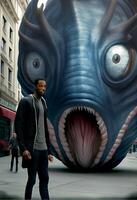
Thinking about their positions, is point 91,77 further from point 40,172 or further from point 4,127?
point 4,127

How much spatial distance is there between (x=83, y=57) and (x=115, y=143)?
8.61 feet

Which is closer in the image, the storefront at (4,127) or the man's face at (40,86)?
the man's face at (40,86)

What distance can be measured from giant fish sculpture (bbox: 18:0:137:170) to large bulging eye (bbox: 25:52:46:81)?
31 millimetres

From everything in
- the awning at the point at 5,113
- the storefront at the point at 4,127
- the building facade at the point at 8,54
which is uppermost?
the building facade at the point at 8,54

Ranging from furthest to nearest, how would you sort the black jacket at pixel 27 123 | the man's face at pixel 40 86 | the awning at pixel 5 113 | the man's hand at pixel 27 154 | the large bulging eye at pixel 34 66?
the awning at pixel 5 113 < the large bulging eye at pixel 34 66 < the man's face at pixel 40 86 < the black jacket at pixel 27 123 < the man's hand at pixel 27 154

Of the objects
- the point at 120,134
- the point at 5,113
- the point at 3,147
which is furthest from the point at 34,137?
the point at 3,147

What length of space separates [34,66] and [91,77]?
1.94 m

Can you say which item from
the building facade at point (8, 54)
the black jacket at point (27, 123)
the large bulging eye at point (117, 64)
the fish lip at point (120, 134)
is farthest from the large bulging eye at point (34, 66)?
the building facade at point (8, 54)

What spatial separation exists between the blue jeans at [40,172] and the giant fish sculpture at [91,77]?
7.40 meters

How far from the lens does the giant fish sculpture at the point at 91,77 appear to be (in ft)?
46.2

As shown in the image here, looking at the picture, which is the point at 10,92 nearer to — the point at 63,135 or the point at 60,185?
the point at 63,135

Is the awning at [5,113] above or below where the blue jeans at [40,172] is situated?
above

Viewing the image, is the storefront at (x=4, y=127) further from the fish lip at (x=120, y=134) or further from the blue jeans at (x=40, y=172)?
the blue jeans at (x=40, y=172)

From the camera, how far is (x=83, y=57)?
561 inches
